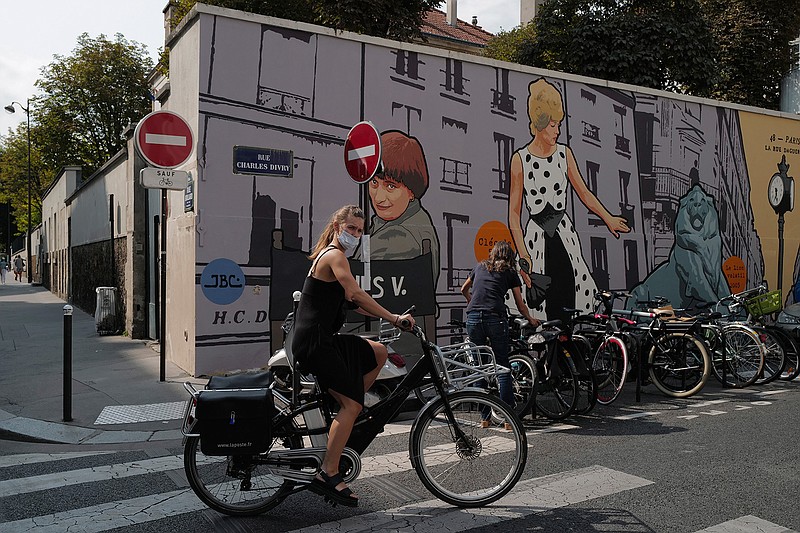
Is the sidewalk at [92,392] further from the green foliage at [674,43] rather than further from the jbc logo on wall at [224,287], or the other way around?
the green foliage at [674,43]

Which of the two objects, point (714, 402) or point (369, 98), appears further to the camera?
point (369, 98)

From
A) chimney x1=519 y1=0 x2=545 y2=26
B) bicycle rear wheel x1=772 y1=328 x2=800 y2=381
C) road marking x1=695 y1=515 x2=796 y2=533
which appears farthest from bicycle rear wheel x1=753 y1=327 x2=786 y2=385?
chimney x1=519 y1=0 x2=545 y2=26

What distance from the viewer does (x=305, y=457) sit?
4.33m

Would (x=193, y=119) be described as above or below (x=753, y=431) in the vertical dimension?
above

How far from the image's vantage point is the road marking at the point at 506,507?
420cm

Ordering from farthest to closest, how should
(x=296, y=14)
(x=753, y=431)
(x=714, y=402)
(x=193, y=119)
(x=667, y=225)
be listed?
1. (x=296, y=14)
2. (x=667, y=225)
3. (x=193, y=119)
4. (x=714, y=402)
5. (x=753, y=431)

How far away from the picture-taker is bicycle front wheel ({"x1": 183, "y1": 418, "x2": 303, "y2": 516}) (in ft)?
14.2

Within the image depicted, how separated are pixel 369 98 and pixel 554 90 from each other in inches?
153

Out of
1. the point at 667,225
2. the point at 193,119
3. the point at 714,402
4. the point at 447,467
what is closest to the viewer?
the point at 447,467

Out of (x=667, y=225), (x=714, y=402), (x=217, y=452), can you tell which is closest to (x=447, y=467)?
(x=217, y=452)

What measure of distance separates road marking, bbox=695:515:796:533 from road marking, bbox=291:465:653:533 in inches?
30.0

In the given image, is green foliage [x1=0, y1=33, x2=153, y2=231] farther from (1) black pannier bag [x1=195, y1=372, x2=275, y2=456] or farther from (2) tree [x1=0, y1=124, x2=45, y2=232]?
(1) black pannier bag [x1=195, y1=372, x2=275, y2=456]

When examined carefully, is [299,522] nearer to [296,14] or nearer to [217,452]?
[217,452]

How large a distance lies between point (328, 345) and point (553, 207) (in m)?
9.00
